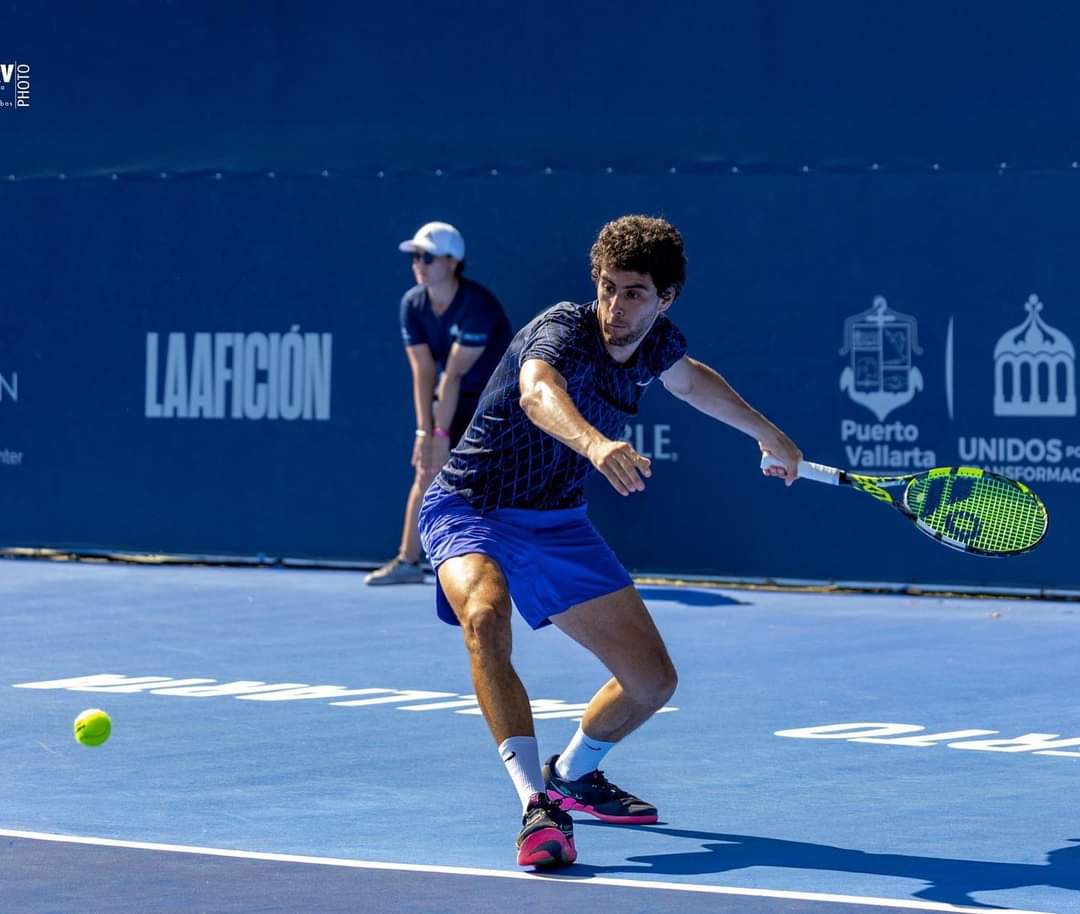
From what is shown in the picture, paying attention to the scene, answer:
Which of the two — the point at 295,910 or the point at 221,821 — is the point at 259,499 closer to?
the point at 221,821

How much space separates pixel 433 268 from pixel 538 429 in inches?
232

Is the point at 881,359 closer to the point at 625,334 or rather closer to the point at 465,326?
the point at 465,326

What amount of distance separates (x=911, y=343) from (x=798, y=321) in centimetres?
62

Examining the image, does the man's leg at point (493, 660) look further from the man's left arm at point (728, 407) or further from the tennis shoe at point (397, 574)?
the tennis shoe at point (397, 574)

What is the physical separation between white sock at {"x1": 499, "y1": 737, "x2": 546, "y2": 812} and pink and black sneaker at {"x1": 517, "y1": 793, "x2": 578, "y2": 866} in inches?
2.5

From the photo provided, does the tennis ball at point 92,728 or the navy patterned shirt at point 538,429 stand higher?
the navy patterned shirt at point 538,429

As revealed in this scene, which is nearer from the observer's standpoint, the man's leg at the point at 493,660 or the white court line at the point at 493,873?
the white court line at the point at 493,873

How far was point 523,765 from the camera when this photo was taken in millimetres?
5848

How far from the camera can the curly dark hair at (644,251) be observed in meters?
6.02

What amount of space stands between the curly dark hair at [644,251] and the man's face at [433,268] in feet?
19.3

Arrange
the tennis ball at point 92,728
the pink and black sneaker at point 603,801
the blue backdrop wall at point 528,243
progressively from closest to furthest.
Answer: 1. the pink and black sneaker at point 603,801
2. the tennis ball at point 92,728
3. the blue backdrop wall at point 528,243

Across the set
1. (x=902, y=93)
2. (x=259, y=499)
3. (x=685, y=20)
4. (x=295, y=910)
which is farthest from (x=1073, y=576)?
(x=295, y=910)

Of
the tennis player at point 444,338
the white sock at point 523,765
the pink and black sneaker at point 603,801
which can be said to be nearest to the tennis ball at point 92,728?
the pink and black sneaker at point 603,801

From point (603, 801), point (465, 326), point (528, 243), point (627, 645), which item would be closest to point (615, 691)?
point (627, 645)
